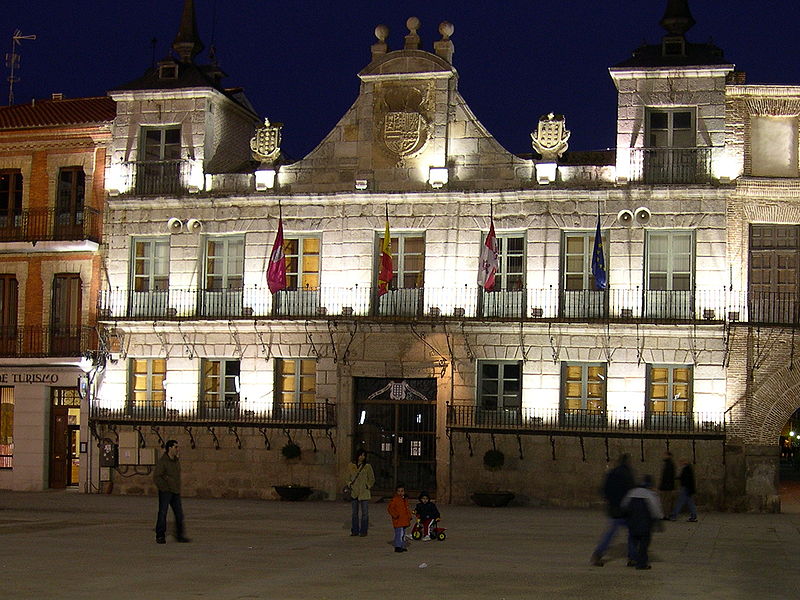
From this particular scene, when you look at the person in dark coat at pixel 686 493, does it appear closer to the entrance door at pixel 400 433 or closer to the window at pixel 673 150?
the entrance door at pixel 400 433

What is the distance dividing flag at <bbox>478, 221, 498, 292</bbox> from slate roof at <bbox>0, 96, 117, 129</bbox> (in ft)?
39.8

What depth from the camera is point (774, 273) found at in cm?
3130

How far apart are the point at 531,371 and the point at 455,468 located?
3194mm

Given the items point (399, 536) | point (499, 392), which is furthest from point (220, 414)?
point (399, 536)

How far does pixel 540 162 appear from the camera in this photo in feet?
107

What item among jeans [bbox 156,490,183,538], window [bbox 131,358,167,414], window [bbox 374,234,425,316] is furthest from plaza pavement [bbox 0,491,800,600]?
window [bbox 374,234,425,316]

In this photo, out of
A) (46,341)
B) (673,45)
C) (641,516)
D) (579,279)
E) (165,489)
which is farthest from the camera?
(46,341)

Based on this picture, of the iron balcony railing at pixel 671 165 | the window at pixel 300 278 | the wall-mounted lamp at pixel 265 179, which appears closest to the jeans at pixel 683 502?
the iron balcony railing at pixel 671 165

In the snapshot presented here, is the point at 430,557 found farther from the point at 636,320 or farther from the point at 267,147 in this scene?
the point at 267,147

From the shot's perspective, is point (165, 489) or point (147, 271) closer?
point (165, 489)

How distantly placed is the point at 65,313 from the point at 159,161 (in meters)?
5.19

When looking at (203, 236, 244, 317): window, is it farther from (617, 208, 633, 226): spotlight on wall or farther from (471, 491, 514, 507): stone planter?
(617, 208, 633, 226): spotlight on wall

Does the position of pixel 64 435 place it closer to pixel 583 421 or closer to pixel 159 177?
→ pixel 159 177

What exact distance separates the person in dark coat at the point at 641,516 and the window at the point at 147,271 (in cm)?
1989
